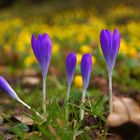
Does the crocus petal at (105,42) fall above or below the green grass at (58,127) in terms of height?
above

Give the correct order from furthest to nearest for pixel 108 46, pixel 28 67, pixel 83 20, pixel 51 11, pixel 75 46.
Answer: pixel 51 11 < pixel 83 20 < pixel 75 46 < pixel 28 67 < pixel 108 46

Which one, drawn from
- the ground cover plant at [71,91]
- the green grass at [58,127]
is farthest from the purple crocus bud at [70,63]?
the green grass at [58,127]

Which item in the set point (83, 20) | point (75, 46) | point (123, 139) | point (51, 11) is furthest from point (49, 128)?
point (51, 11)

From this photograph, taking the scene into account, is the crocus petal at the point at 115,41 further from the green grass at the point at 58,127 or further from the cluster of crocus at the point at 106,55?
the green grass at the point at 58,127

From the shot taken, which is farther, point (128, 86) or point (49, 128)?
point (128, 86)

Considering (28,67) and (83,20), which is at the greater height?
(83,20)

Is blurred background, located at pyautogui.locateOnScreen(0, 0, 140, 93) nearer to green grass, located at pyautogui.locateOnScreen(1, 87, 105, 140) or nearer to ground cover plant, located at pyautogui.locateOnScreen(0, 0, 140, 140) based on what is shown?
ground cover plant, located at pyautogui.locateOnScreen(0, 0, 140, 140)

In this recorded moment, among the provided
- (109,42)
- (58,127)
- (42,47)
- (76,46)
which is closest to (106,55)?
(109,42)

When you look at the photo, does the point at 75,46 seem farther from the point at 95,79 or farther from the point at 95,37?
the point at 95,79


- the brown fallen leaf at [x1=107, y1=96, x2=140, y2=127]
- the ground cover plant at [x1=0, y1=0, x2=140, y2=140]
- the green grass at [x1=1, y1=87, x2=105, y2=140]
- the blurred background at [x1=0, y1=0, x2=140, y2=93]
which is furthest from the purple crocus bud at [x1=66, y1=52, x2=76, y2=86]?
the blurred background at [x1=0, y1=0, x2=140, y2=93]
